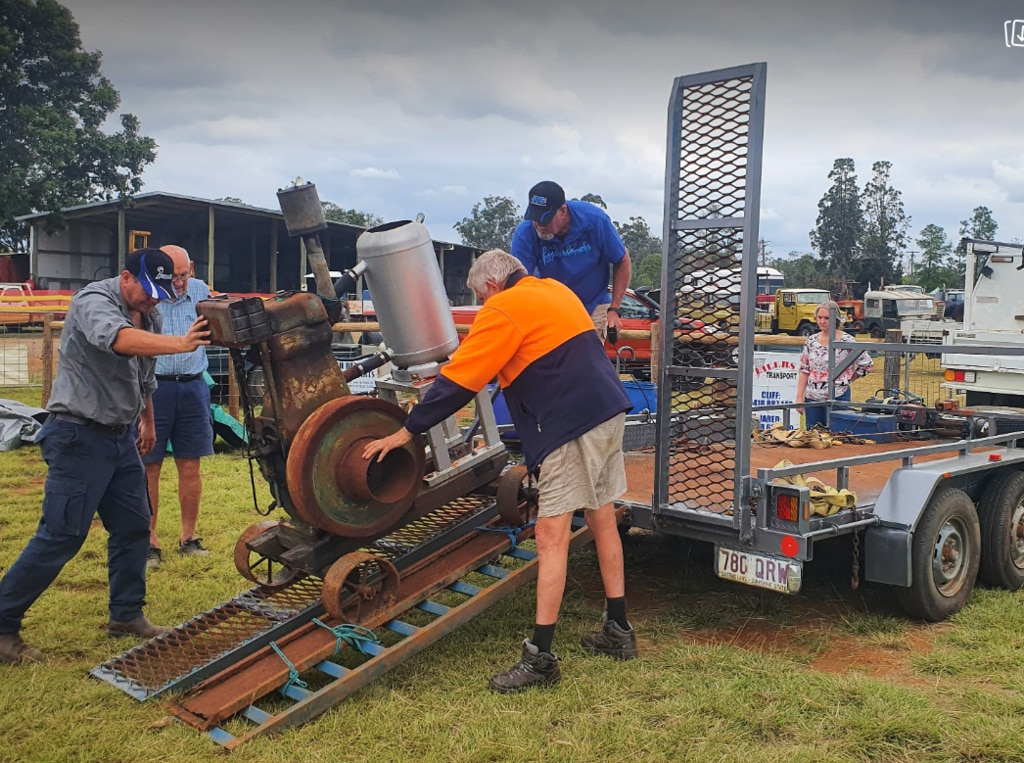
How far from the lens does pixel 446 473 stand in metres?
4.45

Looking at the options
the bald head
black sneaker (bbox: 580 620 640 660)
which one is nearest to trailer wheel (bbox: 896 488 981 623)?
black sneaker (bbox: 580 620 640 660)

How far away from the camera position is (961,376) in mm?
11586

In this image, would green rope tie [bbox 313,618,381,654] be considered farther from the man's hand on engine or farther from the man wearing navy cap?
the man wearing navy cap

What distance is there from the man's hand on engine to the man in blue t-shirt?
5.14 feet

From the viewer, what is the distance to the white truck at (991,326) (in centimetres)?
1119

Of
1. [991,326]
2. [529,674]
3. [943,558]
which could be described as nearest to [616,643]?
[529,674]

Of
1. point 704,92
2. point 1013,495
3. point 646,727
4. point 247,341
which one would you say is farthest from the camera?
point 1013,495

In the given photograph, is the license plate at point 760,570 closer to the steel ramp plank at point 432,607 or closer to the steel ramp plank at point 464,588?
the steel ramp plank at point 464,588

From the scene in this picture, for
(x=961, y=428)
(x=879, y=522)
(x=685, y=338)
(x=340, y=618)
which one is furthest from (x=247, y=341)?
(x=961, y=428)

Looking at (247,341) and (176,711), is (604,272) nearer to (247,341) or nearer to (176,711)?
(247,341)

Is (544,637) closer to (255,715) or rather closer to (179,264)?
(255,715)

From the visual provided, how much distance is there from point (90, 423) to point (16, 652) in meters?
1.09

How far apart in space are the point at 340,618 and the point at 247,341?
1.25 metres

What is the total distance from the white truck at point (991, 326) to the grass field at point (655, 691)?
7111 mm
